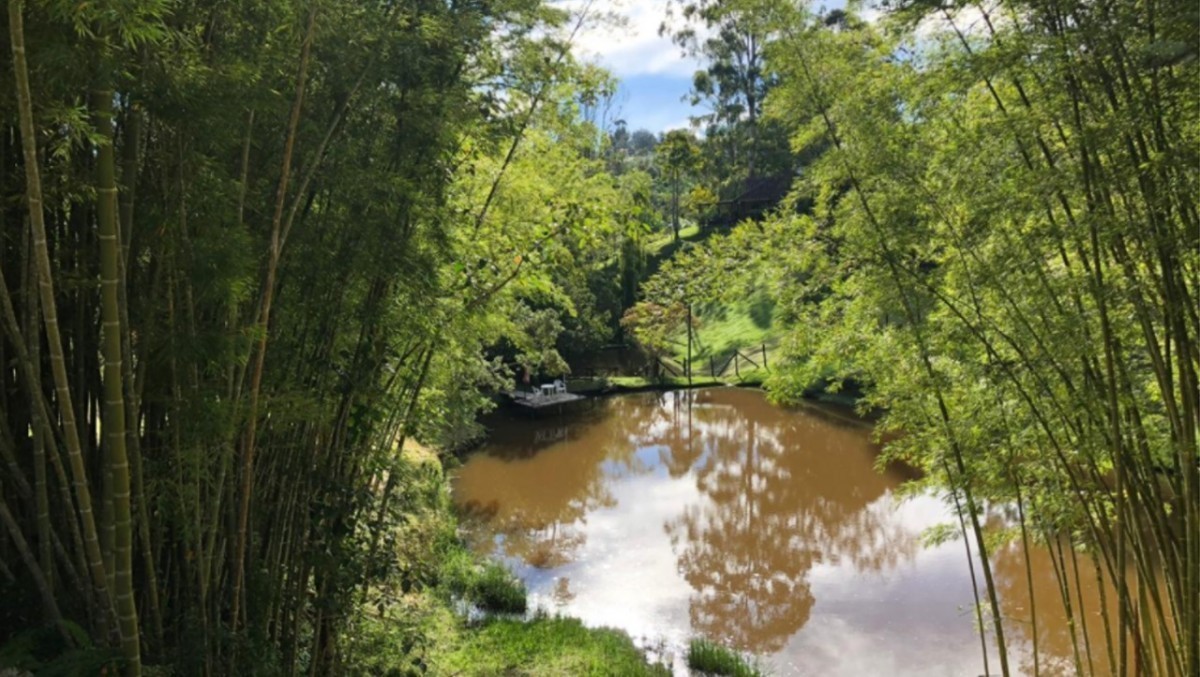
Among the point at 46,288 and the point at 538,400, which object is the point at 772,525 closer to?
the point at 538,400

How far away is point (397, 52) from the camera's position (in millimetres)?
2215

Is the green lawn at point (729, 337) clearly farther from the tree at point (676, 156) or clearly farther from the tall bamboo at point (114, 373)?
the tall bamboo at point (114, 373)

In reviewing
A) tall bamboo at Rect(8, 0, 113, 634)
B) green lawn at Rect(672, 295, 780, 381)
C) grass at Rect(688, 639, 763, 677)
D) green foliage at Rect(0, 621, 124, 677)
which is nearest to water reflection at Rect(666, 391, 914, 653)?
grass at Rect(688, 639, 763, 677)

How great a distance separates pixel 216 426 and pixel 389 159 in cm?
106

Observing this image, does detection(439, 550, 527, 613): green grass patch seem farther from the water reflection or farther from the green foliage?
the green foliage

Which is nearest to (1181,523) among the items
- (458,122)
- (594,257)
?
(458,122)

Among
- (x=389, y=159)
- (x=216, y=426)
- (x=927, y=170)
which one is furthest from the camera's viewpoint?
(x=927, y=170)

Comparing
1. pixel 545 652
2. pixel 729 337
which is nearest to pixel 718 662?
pixel 545 652

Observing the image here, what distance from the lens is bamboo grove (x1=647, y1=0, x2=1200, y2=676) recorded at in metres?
2.17

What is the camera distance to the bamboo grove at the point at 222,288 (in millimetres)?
1466

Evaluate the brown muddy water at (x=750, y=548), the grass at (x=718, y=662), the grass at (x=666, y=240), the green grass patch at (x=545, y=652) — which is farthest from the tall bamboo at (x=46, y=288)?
the grass at (x=666, y=240)

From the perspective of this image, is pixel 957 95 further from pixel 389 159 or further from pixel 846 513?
pixel 846 513

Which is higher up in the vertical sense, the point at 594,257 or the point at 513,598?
the point at 594,257

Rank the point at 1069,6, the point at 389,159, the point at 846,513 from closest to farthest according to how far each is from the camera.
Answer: the point at 1069,6
the point at 389,159
the point at 846,513
